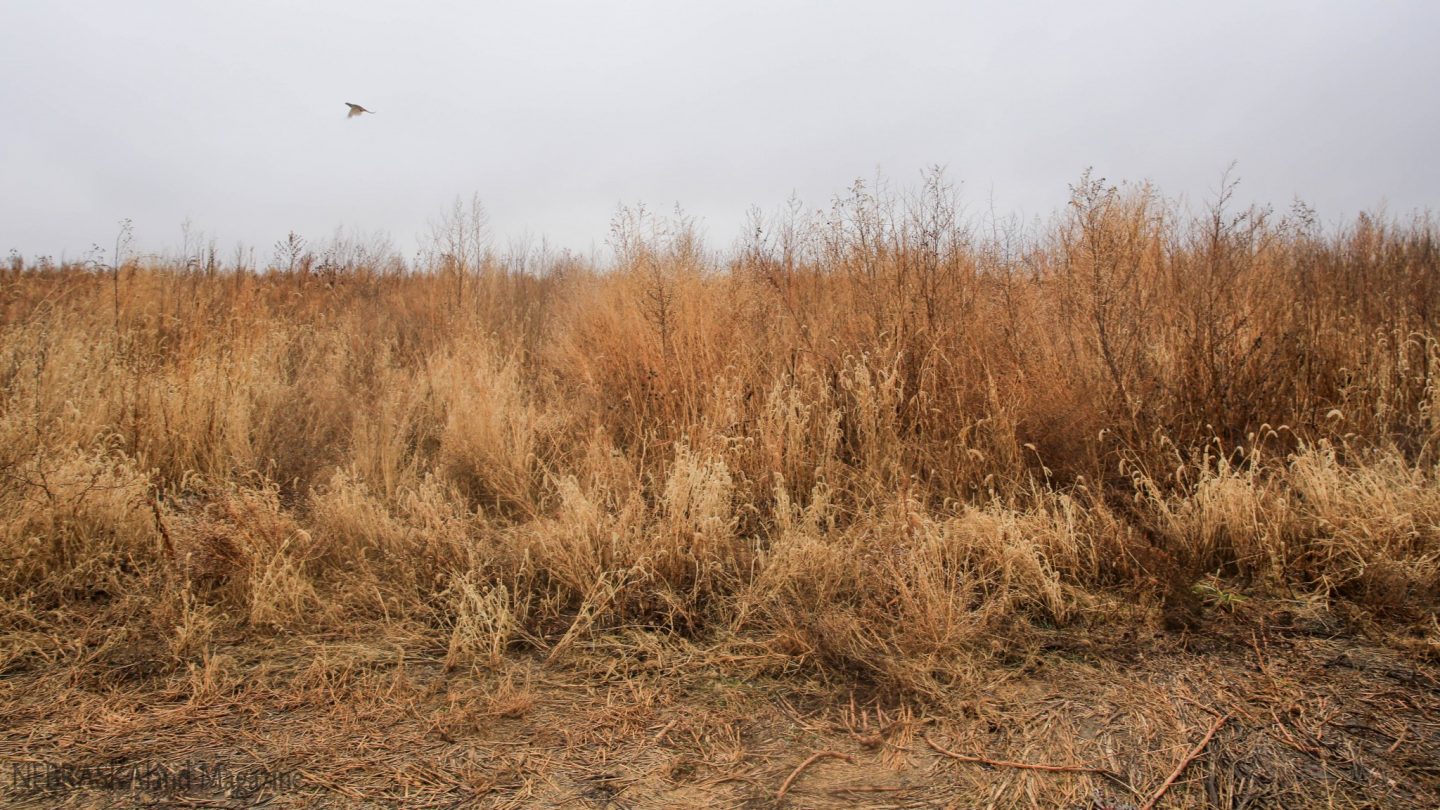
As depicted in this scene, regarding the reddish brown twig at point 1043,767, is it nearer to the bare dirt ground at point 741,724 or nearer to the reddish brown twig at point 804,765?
the bare dirt ground at point 741,724

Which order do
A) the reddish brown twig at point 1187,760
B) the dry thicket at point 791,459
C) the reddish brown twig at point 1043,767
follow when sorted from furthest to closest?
the dry thicket at point 791,459 → the reddish brown twig at point 1043,767 → the reddish brown twig at point 1187,760

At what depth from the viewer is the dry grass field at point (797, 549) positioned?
2275 millimetres

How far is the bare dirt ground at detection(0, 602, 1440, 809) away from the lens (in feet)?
6.90

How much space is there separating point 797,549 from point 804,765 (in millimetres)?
1217

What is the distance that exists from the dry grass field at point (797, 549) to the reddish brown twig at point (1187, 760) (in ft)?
0.04

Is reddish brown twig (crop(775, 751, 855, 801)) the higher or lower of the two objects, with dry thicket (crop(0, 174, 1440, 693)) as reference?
lower

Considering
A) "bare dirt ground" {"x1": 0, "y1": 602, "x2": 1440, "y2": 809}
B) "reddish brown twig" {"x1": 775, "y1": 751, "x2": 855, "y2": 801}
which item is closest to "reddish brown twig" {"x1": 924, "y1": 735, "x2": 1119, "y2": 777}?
"bare dirt ground" {"x1": 0, "y1": 602, "x2": 1440, "y2": 809}

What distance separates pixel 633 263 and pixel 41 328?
4.89 m

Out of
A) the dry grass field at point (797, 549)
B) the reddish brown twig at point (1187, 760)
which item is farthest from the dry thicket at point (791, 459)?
the reddish brown twig at point (1187, 760)

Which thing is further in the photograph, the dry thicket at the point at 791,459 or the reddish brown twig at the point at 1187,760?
the dry thicket at the point at 791,459

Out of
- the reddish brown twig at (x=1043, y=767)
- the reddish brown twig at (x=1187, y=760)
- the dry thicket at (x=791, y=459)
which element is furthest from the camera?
the dry thicket at (x=791, y=459)

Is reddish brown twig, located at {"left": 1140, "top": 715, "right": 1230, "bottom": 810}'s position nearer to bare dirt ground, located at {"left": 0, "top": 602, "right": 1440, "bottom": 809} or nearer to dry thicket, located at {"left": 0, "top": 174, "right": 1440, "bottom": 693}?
bare dirt ground, located at {"left": 0, "top": 602, "right": 1440, "bottom": 809}

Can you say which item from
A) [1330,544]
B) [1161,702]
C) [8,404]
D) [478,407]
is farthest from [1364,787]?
[8,404]

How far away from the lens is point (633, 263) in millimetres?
6156
